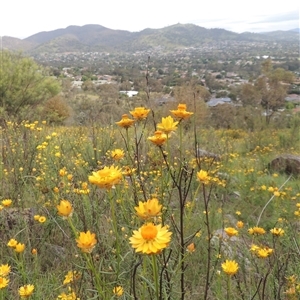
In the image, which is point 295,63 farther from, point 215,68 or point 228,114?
point 228,114

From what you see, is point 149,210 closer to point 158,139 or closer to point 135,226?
point 158,139

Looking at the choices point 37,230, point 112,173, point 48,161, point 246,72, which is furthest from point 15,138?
point 246,72

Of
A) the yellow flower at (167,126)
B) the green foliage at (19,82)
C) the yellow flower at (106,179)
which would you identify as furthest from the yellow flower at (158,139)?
the green foliage at (19,82)

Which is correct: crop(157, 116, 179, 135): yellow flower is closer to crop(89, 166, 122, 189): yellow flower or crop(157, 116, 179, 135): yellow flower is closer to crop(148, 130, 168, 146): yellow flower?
crop(148, 130, 168, 146): yellow flower

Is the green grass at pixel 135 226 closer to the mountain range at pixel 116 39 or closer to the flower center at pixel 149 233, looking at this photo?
the flower center at pixel 149 233

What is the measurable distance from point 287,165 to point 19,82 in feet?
36.8

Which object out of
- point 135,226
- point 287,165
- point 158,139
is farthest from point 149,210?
point 287,165

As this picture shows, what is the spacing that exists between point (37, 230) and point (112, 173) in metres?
1.57

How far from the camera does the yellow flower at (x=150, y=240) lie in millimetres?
822

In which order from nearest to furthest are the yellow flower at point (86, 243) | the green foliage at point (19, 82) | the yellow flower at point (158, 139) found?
the yellow flower at point (86, 243)
the yellow flower at point (158, 139)
the green foliage at point (19, 82)

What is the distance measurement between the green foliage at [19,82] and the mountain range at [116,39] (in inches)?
2927

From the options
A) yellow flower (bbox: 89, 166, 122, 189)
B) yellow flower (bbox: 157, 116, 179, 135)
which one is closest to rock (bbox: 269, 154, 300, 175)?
yellow flower (bbox: 157, 116, 179, 135)

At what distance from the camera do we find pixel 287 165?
575cm

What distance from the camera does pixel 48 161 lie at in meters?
3.42
